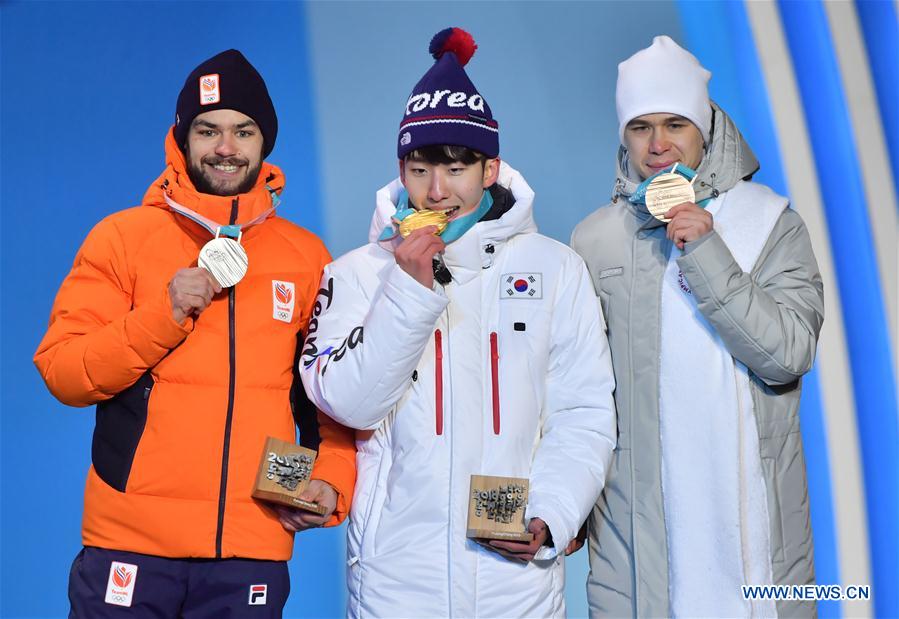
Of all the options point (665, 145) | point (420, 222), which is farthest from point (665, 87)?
point (420, 222)

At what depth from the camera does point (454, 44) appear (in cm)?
274

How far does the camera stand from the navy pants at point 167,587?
2.44 m

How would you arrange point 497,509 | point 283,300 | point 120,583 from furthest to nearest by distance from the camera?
point 283,300 < point 120,583 < point 497,509

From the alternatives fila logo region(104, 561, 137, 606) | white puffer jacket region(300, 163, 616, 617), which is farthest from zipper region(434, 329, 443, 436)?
fila logo region(104, 561, 137, 606)

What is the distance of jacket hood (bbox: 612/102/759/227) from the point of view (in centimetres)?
268

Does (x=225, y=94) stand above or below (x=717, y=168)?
above

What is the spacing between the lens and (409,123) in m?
2.62

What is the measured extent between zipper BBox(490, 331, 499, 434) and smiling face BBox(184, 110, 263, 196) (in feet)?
2.53

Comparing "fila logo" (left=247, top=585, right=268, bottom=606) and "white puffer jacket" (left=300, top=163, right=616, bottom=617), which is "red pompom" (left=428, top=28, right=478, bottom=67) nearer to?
"white puffer jacket" (left=300, top=163, right=616, bottom=617)

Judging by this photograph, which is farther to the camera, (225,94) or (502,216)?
(225,94)

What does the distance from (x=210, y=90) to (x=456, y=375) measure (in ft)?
3.25

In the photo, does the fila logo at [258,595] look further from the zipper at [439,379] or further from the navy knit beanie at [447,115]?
the navy knit beanie at [447,115]

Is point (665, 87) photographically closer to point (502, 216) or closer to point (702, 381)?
point (502, 216)

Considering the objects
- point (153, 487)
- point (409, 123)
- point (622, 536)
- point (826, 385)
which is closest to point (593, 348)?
point (622, 536)
